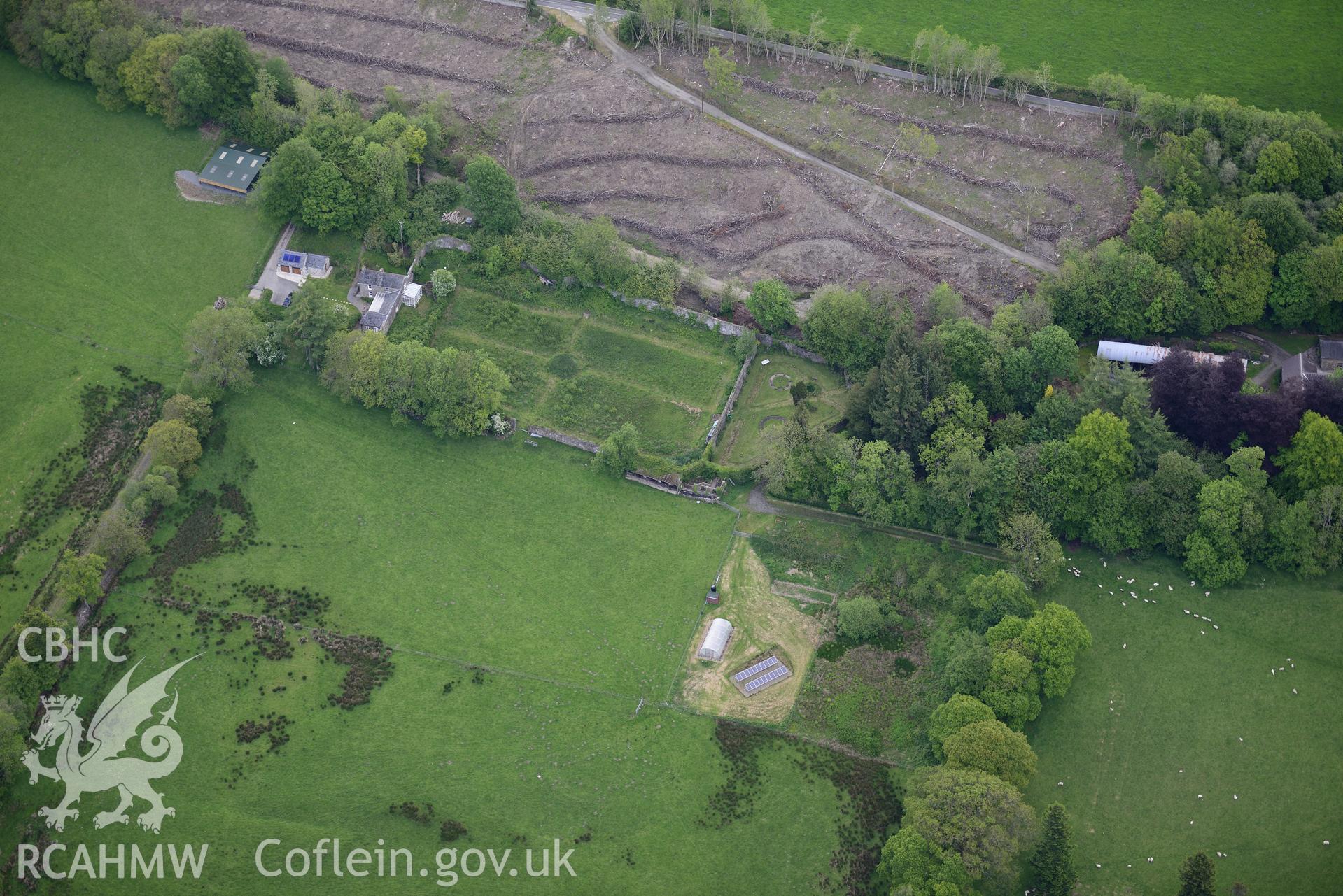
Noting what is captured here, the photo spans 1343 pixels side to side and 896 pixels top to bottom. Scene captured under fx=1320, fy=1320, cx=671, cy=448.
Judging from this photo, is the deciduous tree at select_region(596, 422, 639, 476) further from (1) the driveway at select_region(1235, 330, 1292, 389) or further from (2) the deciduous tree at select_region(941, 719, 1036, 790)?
(1) the driveway at select_region(1235, 330, 1292, 389)

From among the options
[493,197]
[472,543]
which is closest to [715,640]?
[472,543]

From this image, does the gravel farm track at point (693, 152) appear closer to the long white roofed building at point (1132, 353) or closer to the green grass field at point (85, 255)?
the long white roofed building at point (1132, 353)

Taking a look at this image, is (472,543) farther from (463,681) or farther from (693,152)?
(693,152)

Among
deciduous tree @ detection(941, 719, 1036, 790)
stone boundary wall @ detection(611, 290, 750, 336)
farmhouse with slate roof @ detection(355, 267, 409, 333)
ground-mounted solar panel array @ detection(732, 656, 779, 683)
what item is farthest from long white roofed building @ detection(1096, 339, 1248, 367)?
farmhouse with slate roof @ detection(355, 267, 409, 333)

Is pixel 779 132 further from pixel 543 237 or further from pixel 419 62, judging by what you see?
pixel 419 62

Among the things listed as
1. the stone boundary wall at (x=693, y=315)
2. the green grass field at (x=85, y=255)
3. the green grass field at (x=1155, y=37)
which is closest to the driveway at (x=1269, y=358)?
the green grass field at (x=1155, y=37)

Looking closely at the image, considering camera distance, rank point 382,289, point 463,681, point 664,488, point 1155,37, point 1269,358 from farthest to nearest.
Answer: point 1155,37 < point 382,289 < point 1269,358 < point 664,488 < point 463,681
